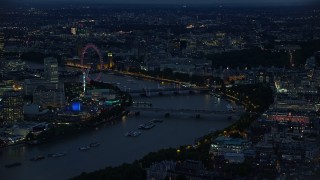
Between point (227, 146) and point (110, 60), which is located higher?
point (227, 146)

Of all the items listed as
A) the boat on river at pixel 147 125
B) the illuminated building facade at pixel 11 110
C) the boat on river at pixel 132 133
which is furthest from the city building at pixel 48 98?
the boat on river at pixel 132 133

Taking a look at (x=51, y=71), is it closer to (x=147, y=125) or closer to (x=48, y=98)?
(x=48, y=98)

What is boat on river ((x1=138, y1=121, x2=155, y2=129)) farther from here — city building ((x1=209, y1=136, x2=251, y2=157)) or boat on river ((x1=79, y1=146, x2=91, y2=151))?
city building ((x1=209, y1=136, x2=251, y2=157))

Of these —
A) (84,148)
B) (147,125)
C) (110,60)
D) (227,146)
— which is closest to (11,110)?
(147,125)

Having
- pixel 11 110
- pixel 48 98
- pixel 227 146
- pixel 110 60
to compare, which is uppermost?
pixel 227 146

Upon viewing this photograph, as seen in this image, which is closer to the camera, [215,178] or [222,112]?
[215,178]

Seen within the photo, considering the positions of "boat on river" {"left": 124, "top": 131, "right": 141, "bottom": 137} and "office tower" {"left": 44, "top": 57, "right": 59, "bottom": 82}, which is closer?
"boat on river" {"left": 124, "top": 131, "right": 141, "bottom": 137}

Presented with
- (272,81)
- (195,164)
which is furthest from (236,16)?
(195,164)

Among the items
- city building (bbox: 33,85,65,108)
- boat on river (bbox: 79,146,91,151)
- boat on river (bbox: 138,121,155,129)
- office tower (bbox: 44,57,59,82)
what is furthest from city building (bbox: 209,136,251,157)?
office tower (bbox: 44,57,59,82)

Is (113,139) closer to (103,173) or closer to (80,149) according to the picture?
(80,149)
